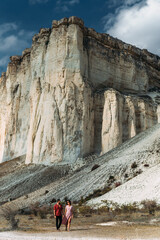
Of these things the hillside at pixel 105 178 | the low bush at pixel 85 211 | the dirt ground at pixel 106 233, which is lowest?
the dirt ground at pixel 106 233

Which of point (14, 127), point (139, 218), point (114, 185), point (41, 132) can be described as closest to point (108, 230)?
point (139, 218)

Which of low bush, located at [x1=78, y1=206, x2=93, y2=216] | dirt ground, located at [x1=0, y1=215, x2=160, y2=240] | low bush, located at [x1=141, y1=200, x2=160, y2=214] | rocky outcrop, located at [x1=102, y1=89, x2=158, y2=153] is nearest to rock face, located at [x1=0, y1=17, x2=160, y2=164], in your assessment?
Result: rocky outcrop, located at [x1=102, y1=89, x2=158, y2=153]

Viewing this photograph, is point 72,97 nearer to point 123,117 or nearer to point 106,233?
point 123,117

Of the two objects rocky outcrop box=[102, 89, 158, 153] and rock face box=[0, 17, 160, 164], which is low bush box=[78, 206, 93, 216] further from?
rocky outcrop box=[102, 89, 158, 153]

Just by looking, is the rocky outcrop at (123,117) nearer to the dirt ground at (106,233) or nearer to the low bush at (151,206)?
the low bush at (151,206)

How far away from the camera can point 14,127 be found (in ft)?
168

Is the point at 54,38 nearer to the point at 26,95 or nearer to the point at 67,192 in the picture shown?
the point at 26,95

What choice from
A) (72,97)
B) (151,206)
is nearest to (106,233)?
(151,206)

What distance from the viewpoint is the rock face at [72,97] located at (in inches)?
1590

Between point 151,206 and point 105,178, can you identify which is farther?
point 105,178

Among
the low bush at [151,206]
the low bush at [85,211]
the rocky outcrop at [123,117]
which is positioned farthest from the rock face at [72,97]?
the low bush at [151,206]

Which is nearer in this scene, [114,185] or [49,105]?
[114,185]

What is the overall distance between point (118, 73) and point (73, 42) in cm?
1058

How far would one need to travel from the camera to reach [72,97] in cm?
4131
